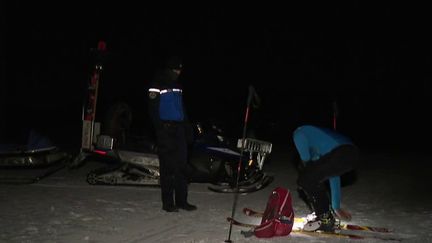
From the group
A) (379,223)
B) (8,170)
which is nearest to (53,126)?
(8,170)

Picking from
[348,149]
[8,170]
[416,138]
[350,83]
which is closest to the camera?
[348,149]

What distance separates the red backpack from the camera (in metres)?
6.85

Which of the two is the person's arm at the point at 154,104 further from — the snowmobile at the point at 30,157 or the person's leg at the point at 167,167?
the snowmobile at the point at 30,157

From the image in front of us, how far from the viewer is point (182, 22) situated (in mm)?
47688

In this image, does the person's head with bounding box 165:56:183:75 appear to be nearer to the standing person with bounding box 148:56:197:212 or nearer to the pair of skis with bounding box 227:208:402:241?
the standing person with bounding box 148:56:197:212

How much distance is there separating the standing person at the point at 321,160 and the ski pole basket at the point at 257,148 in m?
2.43

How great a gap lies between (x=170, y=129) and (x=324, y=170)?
91.9 inches

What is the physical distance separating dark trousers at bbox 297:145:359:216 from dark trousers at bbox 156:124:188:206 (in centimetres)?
195

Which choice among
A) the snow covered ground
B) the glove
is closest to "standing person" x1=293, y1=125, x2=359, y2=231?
the snow covered ground

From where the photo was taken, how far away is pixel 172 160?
8.30 metres

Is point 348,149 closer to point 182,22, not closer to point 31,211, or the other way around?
point 31,211

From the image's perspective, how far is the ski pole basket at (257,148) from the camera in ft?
31.5

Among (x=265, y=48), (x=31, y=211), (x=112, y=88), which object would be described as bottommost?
(x=31, y=211)

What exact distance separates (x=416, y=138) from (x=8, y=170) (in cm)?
1392
